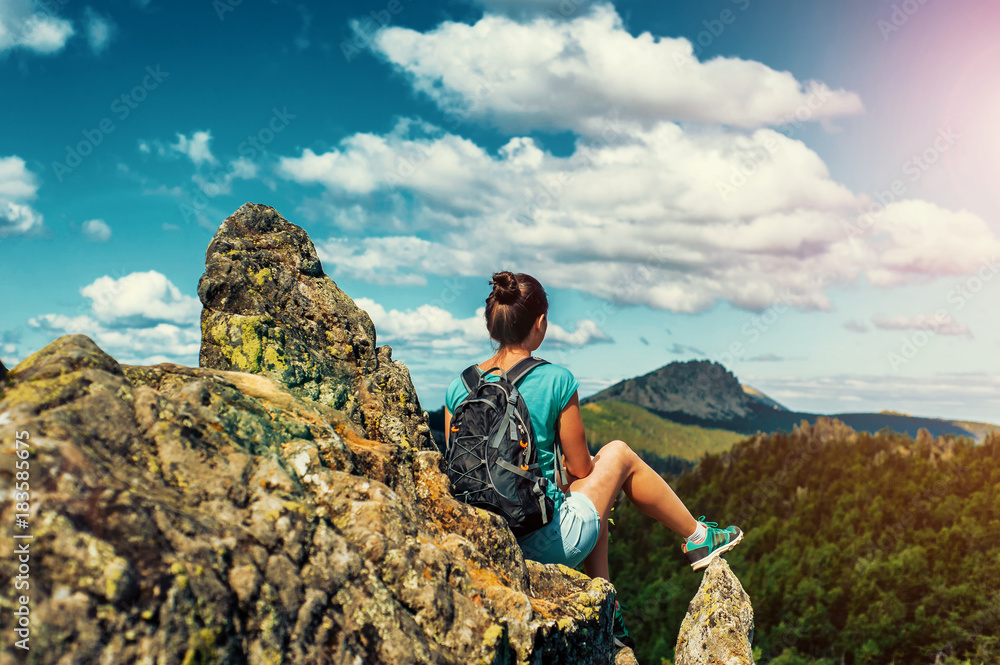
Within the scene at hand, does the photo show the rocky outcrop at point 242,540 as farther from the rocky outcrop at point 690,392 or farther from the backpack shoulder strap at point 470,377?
the rocky outcrop at point 690,392

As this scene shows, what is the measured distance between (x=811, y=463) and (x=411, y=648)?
23.7m

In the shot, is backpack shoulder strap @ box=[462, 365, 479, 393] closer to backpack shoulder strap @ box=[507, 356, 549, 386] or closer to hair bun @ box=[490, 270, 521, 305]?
backpack shoulder strap @ box=[507, 356, 549, 386]

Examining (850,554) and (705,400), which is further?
(705,400)

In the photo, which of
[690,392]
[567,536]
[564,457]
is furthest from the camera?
[690,392]

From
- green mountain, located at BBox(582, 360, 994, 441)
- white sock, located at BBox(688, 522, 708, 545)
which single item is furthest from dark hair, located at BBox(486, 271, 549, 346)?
green mountain, located at BBox(582, 360, 994, 441)

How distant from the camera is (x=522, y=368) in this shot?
635cm

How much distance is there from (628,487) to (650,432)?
279ft

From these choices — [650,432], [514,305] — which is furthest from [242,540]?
[650,432]

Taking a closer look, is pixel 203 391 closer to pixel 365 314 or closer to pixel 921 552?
pixel 365 314

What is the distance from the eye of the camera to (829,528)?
20.1 meters

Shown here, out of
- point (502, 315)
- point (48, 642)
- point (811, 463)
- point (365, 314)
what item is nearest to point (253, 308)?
point (365, 314)

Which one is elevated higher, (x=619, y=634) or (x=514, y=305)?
(x=514, y=305)

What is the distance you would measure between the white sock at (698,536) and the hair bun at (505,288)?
3691 mm

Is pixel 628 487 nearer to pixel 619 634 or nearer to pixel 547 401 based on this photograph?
pixel 619 634
